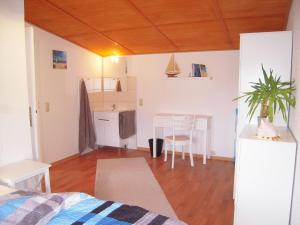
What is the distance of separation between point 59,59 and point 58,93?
56 cm

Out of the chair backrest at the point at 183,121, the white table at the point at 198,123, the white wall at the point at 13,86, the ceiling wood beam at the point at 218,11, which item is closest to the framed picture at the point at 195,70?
the white table at the point at 198,123

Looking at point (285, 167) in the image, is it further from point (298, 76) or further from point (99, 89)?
point (99, 89)

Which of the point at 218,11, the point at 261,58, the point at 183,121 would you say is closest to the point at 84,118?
the point at 183,121

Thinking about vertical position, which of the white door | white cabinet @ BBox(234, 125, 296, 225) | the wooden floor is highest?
the white door

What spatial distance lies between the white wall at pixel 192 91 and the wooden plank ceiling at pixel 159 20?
12.4 inches

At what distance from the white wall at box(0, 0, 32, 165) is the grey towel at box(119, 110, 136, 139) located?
2273mm

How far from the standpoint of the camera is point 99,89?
5094mm

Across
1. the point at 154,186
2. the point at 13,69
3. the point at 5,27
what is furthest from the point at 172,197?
the point at 5,27

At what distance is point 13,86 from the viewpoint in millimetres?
2434

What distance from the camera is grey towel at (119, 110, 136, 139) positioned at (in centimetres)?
474

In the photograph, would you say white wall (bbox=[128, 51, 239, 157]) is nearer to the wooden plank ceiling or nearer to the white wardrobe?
the wooden plank ceiling

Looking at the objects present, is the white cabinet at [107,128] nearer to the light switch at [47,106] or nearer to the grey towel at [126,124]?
the grey towel at [126,124]

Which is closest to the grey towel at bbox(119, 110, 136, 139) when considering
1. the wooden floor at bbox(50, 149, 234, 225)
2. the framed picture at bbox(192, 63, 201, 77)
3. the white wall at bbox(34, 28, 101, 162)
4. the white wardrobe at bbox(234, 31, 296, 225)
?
the wooden floor at bbox(50, 149, 234, 225)

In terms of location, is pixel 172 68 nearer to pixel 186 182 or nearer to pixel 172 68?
pixel 172 68
